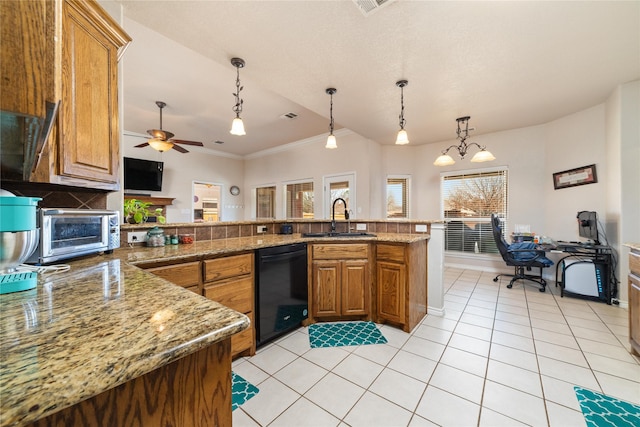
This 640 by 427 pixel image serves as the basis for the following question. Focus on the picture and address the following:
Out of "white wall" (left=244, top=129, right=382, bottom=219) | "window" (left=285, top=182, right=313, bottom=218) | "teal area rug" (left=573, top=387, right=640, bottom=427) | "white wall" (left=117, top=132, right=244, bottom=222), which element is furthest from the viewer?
"window" (left=285, top=182, right=313, bottom=218)

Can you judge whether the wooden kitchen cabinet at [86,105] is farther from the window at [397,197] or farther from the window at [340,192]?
the window at [397,197]

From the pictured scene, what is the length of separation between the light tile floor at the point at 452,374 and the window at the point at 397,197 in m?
3.02

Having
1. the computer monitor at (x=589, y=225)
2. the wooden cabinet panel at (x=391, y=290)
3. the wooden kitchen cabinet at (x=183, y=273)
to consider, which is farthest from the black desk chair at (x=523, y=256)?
the wooden kitchen cabinet at (x=183, y=273)

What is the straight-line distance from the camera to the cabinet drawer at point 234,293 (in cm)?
173

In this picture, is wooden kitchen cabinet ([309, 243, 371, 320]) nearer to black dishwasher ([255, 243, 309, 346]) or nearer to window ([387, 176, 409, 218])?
black dishwasher ([255, 243, 309, 346])

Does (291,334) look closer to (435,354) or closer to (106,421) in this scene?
(435,354)

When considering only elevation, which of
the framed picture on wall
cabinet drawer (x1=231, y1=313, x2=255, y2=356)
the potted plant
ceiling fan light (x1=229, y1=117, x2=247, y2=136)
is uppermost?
ceiling fan light (x1=229, y1=117, x2=247, y2=136)

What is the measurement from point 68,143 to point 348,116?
10.8 ft

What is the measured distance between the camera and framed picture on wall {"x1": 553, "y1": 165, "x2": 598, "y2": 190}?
3416mm

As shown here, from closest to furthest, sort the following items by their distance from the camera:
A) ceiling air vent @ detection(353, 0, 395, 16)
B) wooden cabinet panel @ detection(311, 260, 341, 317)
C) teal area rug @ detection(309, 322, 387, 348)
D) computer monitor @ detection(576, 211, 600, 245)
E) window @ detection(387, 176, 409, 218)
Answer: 1. ceiling air vent @ detection(353, 0, 395, 16)
2. teal area rug @ detection(309, 322, 387, 348)
3. wooden cabinet panel @ detection(311, 260, 341, 317)
4. computer monitor @ detection(576, 211, 600, 245)
5. window @ detection(387, 176, 409, 218)

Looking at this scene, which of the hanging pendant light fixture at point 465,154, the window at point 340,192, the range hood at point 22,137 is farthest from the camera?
the window at point 340,192

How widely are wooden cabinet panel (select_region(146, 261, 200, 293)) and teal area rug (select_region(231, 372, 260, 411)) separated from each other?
660 millimetres

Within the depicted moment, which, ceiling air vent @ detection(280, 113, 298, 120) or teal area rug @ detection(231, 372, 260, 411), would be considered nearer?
teal area rug @ detection(231, 372, 260, 411)

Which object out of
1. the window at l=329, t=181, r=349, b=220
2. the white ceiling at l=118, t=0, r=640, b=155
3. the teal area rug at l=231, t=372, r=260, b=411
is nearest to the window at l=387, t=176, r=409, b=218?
the window at l=329, t=181, r=349, b=220
